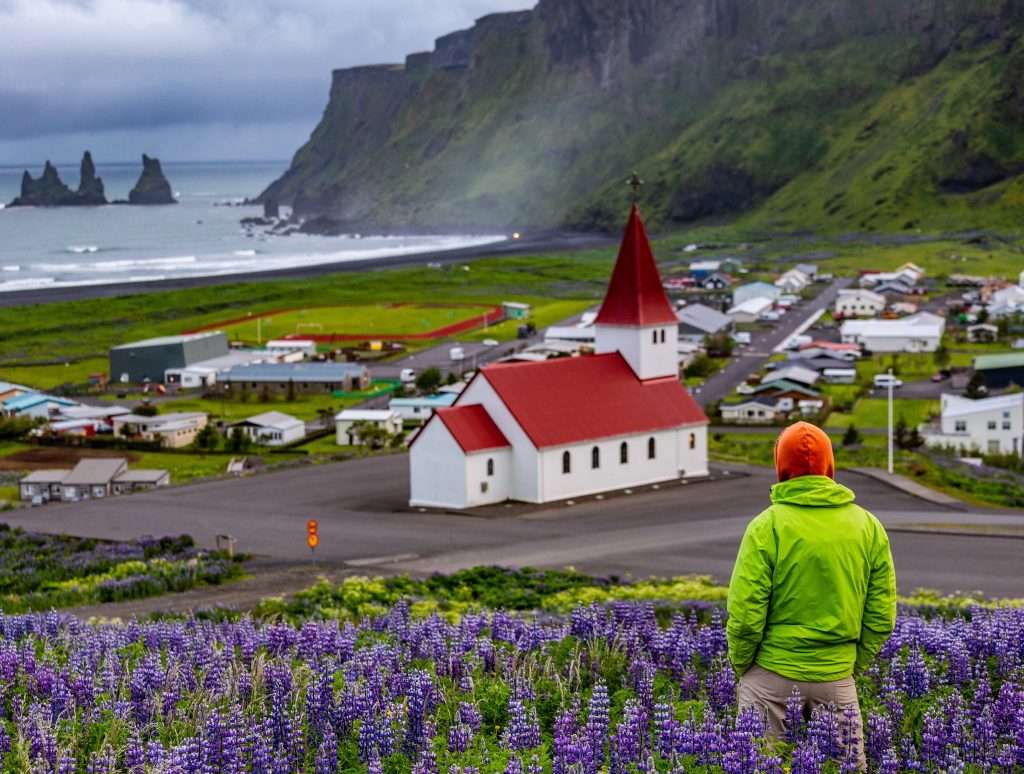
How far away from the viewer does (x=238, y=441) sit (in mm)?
55188

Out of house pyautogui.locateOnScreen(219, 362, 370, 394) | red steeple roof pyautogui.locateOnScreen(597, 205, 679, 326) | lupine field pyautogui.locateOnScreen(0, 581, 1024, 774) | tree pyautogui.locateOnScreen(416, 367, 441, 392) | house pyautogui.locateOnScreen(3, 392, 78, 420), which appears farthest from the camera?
house pyautogui.locateOnScreen(219, 362, 370, 394)

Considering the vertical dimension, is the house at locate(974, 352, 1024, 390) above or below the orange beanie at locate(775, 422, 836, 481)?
below

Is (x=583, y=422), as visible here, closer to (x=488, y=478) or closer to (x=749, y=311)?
(x=488, y=478)

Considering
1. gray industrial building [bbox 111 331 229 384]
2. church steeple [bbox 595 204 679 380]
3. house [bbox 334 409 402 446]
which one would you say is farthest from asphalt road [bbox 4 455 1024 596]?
gray industrial building [bbox 111 331 229 384]

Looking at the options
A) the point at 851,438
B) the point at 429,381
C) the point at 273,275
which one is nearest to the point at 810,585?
the point at 851,438

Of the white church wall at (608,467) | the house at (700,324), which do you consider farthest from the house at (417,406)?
the house at (700,324)

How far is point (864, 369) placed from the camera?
77.5 metres

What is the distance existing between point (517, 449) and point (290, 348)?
50.1 metres

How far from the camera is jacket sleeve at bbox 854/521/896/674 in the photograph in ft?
27.2

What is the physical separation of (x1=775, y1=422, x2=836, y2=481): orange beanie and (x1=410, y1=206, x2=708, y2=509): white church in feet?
96.8

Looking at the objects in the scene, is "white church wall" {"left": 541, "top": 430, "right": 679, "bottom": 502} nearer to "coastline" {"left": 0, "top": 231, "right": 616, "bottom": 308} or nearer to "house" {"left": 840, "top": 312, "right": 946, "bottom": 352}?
"house" {"left": 840, "top": 312, "right": 946, "bottom": 352}

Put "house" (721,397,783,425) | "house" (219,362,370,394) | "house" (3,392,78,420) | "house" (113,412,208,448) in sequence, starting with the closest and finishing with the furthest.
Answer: "house" (113,412,208,448), "house" (721,397,783,425), "house" (3,392,78,420), "house" (219,362,370,394)

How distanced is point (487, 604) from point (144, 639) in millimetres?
10216

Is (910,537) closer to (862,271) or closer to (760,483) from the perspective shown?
(760,483)
